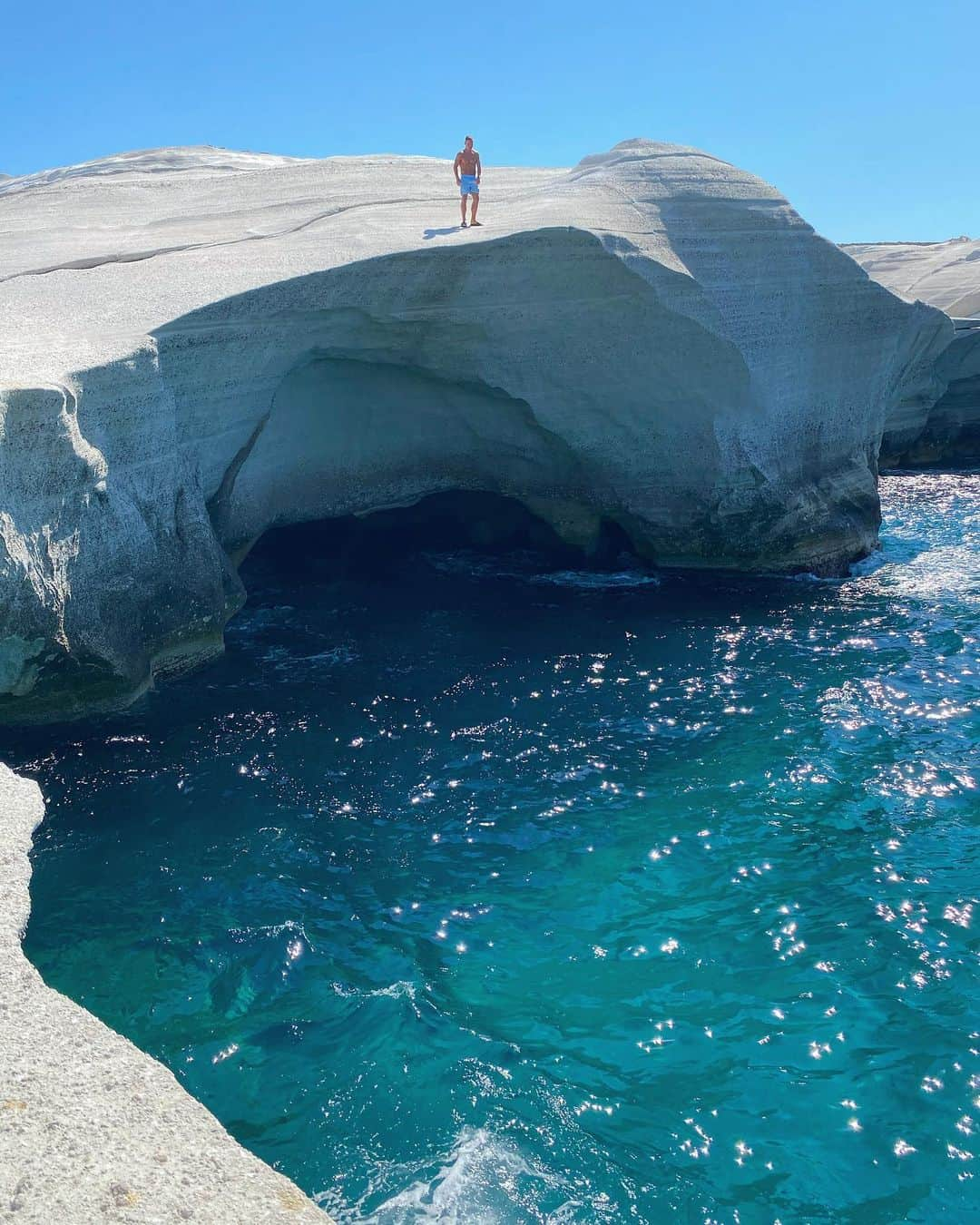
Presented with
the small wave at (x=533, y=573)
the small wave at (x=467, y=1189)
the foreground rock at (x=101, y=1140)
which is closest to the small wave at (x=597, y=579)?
the small wave at (x=533, y=573)

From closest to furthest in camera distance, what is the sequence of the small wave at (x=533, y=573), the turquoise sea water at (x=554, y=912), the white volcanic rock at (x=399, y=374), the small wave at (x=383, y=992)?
the turquoise sea water at (x=554, y=912), the small wave at (x=383, y=992), the white volcanic rock at (x=399, y=374), the small wave at (x=533, y=573)

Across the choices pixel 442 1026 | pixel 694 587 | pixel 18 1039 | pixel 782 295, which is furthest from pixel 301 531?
pixel 18 1039

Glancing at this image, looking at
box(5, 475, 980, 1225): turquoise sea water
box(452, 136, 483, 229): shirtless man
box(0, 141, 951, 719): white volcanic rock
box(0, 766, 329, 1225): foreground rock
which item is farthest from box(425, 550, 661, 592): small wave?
box(0, 766, 329, 1225): foreground rock

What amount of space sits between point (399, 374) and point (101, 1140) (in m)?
13.0

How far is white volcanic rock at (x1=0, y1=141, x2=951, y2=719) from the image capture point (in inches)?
417

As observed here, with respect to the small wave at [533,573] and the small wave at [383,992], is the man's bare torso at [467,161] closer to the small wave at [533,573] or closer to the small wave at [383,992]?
the small wave at [533,573]

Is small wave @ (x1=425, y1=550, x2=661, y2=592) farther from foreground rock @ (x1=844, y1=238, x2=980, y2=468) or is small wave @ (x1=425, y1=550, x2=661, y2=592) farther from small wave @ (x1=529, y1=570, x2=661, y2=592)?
foreground rock @ (x1=844, y1=238, x2=980, y2=468)

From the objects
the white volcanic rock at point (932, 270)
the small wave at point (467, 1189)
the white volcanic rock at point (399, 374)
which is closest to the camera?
the small wave at point (467, 1189)

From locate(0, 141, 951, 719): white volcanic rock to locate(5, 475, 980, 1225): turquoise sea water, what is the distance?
1.90m

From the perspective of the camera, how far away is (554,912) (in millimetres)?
7945

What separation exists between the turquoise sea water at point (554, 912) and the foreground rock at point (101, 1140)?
128 cm

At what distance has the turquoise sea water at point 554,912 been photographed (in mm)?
5734

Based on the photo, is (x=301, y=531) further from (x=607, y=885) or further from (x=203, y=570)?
(x=607, y=885)

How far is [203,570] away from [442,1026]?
6.83m
